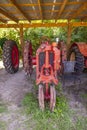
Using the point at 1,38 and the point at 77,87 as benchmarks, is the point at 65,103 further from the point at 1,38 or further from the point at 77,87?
the point at 1,38

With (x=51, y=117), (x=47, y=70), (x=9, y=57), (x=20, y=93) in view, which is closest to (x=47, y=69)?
(x=47, y=70)

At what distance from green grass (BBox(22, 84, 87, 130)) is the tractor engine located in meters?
0.18

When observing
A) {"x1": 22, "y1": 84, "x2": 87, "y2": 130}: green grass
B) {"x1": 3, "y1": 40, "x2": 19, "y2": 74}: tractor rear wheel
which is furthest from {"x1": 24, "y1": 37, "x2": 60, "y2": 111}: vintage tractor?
{"x1": 3, "y1": 40, "x2": 19, "y2": 74}: tractor rear wheel

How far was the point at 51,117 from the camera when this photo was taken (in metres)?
4.77

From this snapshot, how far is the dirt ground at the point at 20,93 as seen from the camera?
4.69 m

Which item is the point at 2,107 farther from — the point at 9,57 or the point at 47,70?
the point at 9,57

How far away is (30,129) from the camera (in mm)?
4332

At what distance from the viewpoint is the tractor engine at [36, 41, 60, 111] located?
5016 mm

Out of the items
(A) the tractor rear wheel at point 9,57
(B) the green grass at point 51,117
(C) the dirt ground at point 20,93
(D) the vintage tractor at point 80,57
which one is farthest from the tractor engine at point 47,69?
(A) the tractor rear wheel at point 9,57

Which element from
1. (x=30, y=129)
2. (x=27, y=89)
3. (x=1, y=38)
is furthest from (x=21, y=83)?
(x=1, y=38)

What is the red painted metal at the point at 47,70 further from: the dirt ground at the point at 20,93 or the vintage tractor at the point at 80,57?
the vintage tractor at the point at 80,57

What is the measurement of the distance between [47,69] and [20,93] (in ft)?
4.33

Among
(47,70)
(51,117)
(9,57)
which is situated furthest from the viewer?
(9,57)

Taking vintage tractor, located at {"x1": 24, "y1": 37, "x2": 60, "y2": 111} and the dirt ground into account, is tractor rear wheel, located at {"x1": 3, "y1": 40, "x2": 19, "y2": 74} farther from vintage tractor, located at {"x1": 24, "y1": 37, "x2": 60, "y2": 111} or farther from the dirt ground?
vintage tractor, located at {"x1": 24, "y1": 37, "x2": 60, "y2": 111}
